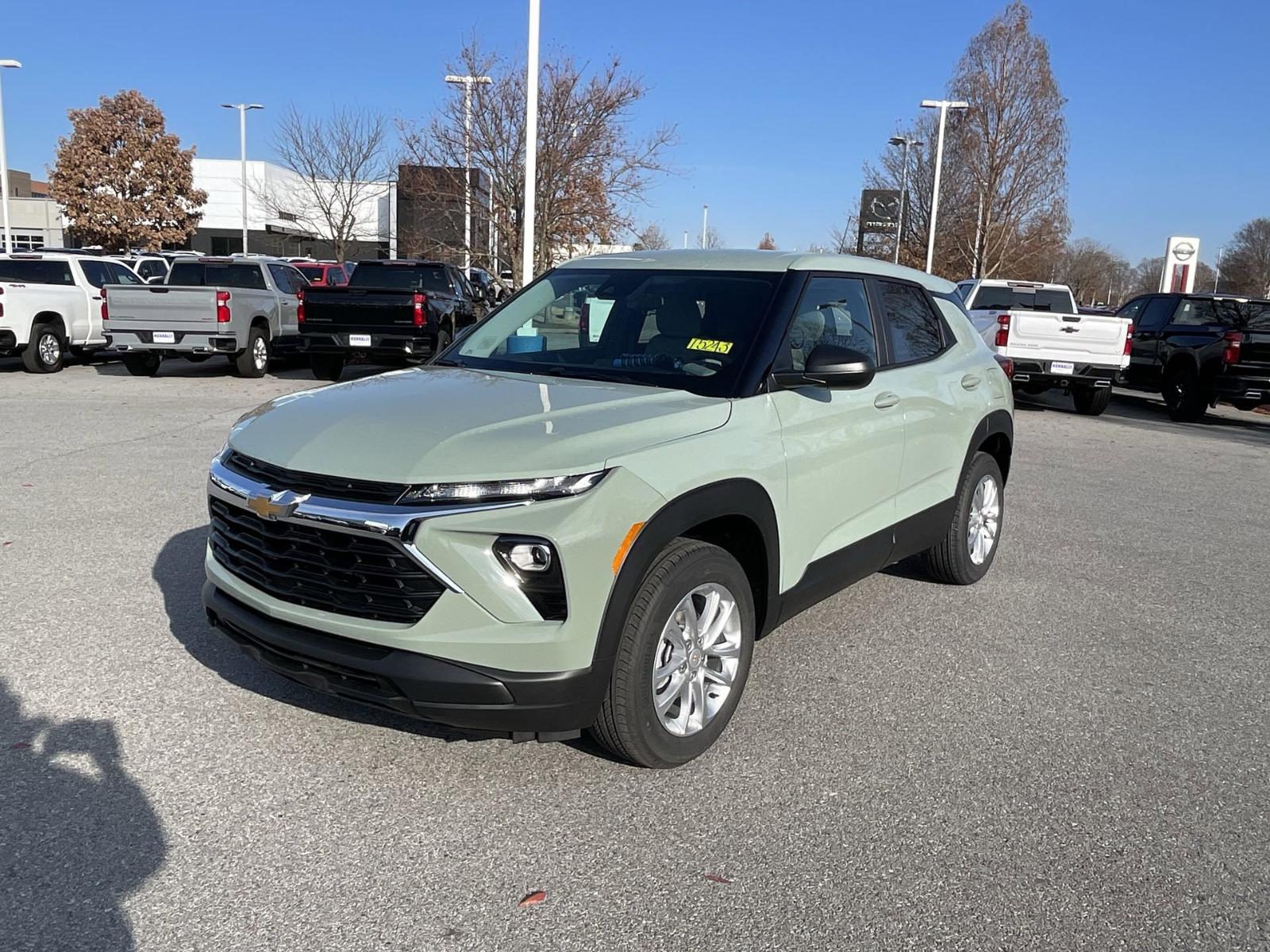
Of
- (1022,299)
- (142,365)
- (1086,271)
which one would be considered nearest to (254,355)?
(142,365)

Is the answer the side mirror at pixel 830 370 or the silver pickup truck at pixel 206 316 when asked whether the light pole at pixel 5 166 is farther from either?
the side mirror at pixel 830 370

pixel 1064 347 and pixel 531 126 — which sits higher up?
pixel 531 126

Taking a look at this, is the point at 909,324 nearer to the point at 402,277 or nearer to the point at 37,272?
the point at 402,277

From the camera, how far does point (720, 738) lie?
3908 mm

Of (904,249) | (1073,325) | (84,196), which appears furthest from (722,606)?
(84,196)

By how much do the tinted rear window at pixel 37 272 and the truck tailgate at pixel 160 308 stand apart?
2.34m

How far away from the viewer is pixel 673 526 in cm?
332

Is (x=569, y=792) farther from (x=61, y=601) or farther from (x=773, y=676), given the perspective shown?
(x=61, y=601)

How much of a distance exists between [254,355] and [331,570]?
46.9 feet

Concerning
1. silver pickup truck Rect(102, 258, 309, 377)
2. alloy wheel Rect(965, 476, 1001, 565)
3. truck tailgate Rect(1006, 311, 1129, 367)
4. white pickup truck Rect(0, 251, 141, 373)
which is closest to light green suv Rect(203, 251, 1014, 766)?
alloy wheel Rect(965, 476, 1001, 565)

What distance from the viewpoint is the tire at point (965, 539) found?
5.69 m

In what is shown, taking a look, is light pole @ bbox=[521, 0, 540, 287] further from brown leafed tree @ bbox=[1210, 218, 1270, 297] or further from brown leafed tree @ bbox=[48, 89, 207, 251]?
brown leafed tree @ bbox=[1210, 218, 1270, 297]

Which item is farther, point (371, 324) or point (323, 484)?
point (371, 324)

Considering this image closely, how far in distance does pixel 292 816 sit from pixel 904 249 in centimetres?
4316
